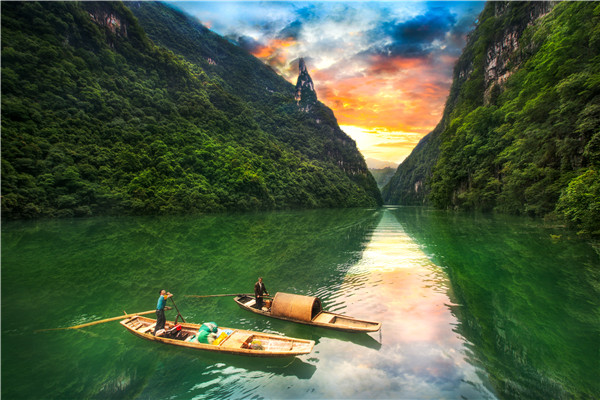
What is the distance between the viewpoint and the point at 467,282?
14.4 m

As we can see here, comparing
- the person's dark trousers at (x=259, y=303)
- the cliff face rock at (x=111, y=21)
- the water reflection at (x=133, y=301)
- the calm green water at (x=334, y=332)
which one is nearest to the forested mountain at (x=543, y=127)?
the calm green water at (x=334, y=332)

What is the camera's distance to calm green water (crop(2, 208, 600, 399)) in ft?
22.5

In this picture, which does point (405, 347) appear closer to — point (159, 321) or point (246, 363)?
point (246, 363)

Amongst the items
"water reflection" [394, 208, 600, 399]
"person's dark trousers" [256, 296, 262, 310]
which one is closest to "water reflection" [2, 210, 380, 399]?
"person's dark trousers" [256, 296, 262, 310]

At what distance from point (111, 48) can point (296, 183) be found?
248 feet

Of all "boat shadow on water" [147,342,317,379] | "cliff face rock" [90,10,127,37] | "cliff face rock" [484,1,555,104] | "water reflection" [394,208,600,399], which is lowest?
"boat shadow on water" [147,342,317,379]

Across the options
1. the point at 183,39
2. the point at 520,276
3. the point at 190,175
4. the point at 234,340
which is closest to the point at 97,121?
the point at 190,175

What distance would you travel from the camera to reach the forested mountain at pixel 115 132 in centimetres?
4797

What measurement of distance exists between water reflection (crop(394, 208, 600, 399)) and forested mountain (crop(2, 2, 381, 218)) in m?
57.3

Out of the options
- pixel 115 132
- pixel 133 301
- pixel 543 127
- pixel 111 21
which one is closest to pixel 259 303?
pixel 133 301

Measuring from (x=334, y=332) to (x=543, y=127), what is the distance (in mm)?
32913

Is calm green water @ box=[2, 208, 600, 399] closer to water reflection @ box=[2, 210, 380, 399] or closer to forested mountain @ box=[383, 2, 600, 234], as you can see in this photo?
water reflection @ box=[2, 210, 380, 399]

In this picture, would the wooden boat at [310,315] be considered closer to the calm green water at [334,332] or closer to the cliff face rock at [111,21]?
the calm green water at [334,332]

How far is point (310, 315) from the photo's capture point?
963 centimetres
